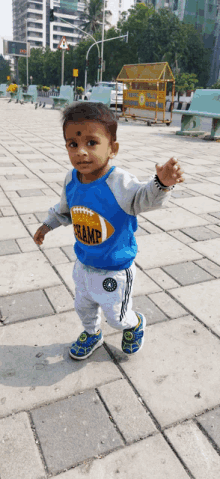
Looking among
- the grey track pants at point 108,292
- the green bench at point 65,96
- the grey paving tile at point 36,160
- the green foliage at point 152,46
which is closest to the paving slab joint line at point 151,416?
the grey track pants at point 108,292

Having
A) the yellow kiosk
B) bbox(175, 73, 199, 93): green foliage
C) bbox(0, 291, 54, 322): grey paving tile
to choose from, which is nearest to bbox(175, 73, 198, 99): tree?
bbox(175, 73, 199, 93): green foliage

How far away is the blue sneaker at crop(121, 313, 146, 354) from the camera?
2018mm

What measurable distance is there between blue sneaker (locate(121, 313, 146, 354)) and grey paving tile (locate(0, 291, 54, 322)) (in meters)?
0.59

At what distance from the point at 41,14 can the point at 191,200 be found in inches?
5252

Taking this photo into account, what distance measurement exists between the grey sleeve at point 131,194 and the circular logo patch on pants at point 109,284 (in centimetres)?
34

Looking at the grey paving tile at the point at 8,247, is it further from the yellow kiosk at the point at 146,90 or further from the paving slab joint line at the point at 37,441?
the yellow kiosk at the point at 146,90

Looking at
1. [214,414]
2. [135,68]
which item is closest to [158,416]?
[214,414]

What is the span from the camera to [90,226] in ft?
5.61

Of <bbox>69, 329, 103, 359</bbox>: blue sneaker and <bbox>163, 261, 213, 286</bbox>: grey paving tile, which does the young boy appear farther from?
<bbox>163, 261, 213, 286</bbox>: grey paving tile

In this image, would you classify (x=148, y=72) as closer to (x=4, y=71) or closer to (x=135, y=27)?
(x=135, y=27)

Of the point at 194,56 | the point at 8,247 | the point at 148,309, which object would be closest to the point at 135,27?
the point at 194,56

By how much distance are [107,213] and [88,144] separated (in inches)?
11.8

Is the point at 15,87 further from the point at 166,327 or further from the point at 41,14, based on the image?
the point at 41,14

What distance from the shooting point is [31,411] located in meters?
1.69
